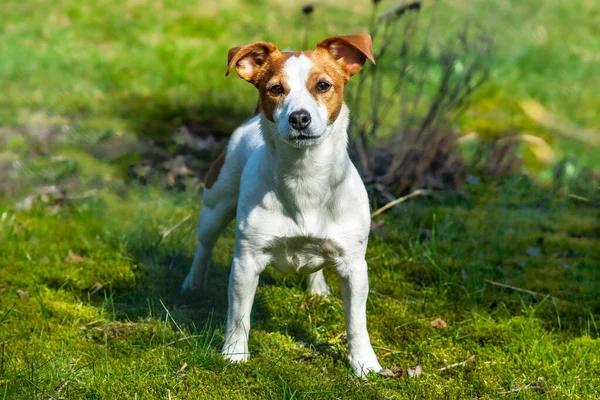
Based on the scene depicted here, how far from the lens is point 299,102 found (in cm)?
358

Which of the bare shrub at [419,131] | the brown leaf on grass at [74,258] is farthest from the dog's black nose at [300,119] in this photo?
the bare shrub at [419,131]

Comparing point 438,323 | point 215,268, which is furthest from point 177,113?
point 438,323

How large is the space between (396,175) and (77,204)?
2.74m

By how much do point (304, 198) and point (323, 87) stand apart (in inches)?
21.6

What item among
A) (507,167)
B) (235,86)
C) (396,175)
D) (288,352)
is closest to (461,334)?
(288,352)

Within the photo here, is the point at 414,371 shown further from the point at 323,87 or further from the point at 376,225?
the point at 376,225

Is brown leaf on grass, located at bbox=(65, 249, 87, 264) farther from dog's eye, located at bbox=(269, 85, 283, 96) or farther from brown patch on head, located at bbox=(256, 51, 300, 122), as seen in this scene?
dog's eye, located at bbox=(269, 85, 283, 96)

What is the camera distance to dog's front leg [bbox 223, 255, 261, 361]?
3.92 metres

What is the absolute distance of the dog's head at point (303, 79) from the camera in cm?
358

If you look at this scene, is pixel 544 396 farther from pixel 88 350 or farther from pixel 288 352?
pixel 88 350

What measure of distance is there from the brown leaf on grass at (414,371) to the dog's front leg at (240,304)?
84 cm

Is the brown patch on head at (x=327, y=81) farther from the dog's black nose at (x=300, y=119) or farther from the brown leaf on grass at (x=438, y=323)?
the brown leaf on grass at (x=438, y=323)

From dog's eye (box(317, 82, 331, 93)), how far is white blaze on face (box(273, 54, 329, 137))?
6 centimetres

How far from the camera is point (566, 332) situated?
4.65m
